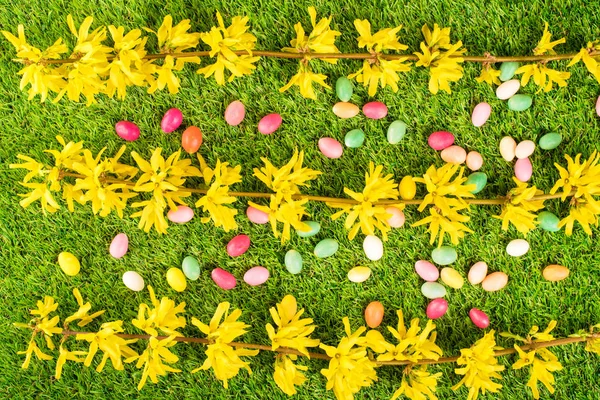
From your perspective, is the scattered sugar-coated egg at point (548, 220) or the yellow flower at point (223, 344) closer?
the yellow flower at point (223, 344)

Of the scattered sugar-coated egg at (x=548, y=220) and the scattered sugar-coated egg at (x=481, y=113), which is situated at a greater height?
the scattered sugar-coated egg at (x=481, y=113)

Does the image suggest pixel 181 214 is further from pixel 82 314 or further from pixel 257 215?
pixel 82 314

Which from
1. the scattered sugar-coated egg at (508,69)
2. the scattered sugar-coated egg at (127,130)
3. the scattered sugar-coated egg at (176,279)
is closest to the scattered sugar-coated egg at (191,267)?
the scattered sugar-coated egg at (176,279)

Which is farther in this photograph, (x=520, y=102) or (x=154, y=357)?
(x=520, y=102)

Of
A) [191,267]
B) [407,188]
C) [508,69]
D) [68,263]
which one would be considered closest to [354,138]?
[407,188]

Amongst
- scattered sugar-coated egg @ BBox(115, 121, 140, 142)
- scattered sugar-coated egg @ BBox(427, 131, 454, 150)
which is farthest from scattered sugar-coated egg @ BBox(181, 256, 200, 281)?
scattered sugar-coated egg @ BBox(427, 131, 454, 150)

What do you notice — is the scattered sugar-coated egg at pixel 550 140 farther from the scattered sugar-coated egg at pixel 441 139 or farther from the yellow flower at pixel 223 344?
the yellow flower at pixel 223 344

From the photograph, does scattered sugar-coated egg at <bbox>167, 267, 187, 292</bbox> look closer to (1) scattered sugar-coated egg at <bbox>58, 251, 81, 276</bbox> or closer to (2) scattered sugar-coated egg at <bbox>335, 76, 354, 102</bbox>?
(1) scattered sugar-coated egg at <bbox>58, 251, 81, 276</bbox>
